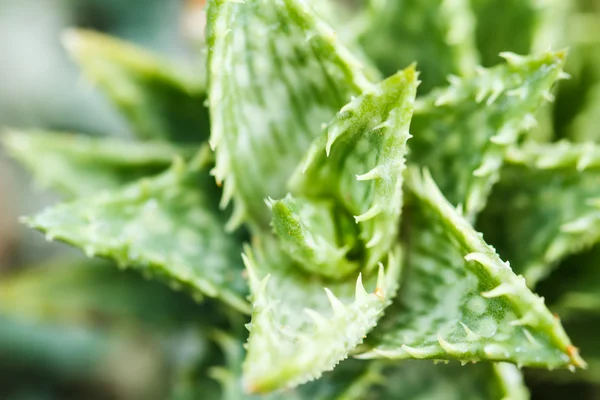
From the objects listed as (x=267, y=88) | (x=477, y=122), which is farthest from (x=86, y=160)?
(x=477, y=122)

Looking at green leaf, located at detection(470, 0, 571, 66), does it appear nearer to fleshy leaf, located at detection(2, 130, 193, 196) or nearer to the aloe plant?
the aloe plant

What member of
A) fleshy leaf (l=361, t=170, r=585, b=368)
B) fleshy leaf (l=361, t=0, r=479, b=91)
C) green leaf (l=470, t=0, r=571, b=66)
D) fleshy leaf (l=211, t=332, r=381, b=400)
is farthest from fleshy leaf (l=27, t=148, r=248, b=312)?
green leaf (l=470, t=0, r=571, b=66)

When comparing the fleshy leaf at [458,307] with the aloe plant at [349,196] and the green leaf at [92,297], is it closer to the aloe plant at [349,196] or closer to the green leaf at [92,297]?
the aloe plant at [349,196]

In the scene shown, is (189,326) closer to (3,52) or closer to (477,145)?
(477,145)

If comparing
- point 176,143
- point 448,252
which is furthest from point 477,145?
point 176,143

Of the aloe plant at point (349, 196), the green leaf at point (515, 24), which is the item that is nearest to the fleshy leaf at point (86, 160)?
the aloe plant at point (349, 196)

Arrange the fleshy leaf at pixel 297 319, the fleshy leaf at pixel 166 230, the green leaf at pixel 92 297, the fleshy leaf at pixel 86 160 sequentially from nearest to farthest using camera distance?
the fleshy leaf at pixel 297 319 → the fleshy leaf at pixel 166 230 → the fleshy leaf at pixel 86 160 → the green leaf at pixel 92 297
